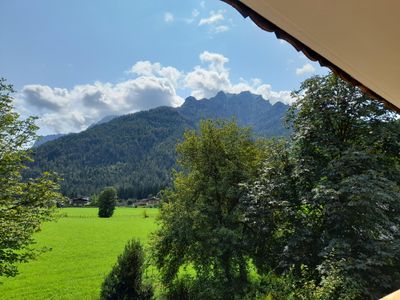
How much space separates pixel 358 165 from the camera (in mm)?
10688

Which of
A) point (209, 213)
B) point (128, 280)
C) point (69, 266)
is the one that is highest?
point (209, 213)

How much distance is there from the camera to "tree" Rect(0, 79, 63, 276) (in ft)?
38.2

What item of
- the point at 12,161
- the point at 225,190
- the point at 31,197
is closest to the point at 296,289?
the point at 225,190

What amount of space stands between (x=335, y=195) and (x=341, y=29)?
31.4 ft

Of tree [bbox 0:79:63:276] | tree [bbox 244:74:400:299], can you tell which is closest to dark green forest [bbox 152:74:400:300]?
tree [bbox 244:74:400:299]

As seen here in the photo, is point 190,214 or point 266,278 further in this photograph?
point 190,214

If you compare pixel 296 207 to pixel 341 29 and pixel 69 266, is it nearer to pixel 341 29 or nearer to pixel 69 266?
pixel 341 29

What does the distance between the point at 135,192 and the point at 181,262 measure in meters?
105

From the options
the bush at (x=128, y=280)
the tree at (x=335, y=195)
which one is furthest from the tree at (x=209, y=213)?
the bush at (x=128, y=280)

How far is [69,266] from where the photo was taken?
Answer: 28203 mm

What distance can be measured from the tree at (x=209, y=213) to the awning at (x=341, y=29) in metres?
11.3

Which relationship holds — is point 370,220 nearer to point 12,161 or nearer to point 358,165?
point 358,165

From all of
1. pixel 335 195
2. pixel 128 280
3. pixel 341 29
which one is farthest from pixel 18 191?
pixel 341 29

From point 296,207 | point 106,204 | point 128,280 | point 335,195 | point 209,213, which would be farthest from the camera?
point 106,204
